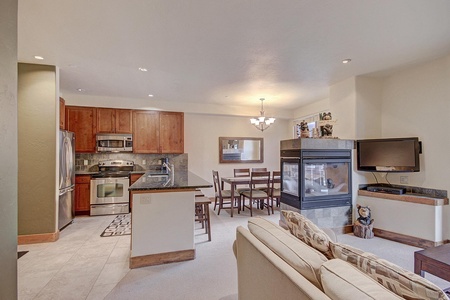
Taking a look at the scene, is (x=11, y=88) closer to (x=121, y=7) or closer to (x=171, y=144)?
(x=121, y=7)

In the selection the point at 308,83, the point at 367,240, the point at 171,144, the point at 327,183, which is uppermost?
the point at 308,83

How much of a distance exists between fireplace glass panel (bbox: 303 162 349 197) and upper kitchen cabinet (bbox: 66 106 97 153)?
4.66 meters

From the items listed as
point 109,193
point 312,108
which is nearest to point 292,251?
point 109,193

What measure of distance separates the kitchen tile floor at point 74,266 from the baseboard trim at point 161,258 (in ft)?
0.48

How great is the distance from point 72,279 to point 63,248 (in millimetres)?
1009

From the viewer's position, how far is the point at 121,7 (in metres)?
1.96

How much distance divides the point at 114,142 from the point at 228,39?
3.81 metres

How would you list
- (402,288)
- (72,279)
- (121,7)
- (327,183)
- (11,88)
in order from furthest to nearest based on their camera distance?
(327,183), (72,279), (121,7), (11,88), (402,288)

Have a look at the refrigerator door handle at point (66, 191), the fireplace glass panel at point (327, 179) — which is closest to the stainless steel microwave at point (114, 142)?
the refrigerator door handle at point (66, 191)

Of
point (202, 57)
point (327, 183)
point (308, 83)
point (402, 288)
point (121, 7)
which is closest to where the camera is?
point (402, 288)

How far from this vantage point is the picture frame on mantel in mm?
6191

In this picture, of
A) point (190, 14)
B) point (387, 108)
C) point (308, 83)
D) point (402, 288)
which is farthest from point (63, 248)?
point (387, 108)

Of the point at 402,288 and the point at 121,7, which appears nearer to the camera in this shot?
the point at 402,288

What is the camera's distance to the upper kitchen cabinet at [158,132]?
5230 mm
